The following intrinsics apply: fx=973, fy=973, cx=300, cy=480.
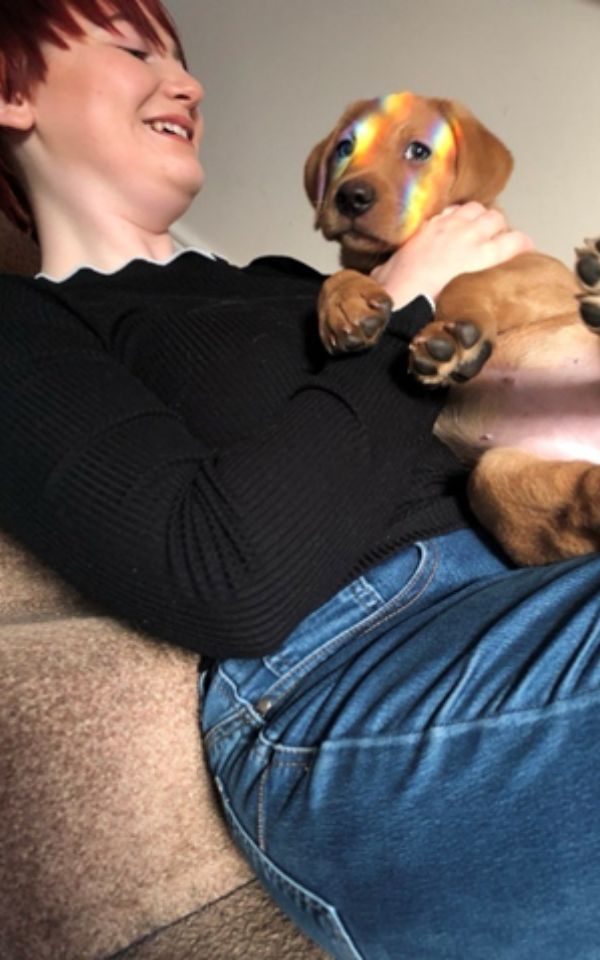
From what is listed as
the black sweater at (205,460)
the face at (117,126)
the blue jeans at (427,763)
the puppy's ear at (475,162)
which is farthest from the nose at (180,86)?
the blue jeans at (427,763)

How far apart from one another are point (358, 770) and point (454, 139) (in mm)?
1097

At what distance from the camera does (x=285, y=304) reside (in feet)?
4.55

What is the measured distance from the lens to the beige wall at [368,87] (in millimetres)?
2488

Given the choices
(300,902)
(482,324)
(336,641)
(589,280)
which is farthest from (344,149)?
(300,902)

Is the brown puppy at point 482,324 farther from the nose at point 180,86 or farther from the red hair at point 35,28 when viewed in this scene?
the red hair at point 35,28

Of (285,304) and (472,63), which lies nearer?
(285,304)

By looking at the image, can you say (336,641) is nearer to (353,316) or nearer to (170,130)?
(353,316)

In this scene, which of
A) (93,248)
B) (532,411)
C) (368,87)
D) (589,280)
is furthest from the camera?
(368,87)

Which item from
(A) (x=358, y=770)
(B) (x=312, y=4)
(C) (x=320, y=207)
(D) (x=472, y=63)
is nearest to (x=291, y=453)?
(A) (x=358, y=770)

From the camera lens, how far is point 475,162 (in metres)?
1.60

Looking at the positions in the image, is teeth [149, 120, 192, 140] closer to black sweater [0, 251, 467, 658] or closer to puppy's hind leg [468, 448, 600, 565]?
black sweater [0, 251, 467, 658]

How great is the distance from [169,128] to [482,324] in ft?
2.32

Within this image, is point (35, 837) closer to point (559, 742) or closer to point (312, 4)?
point (559, 742)

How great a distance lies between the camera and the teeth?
1.60 meters
